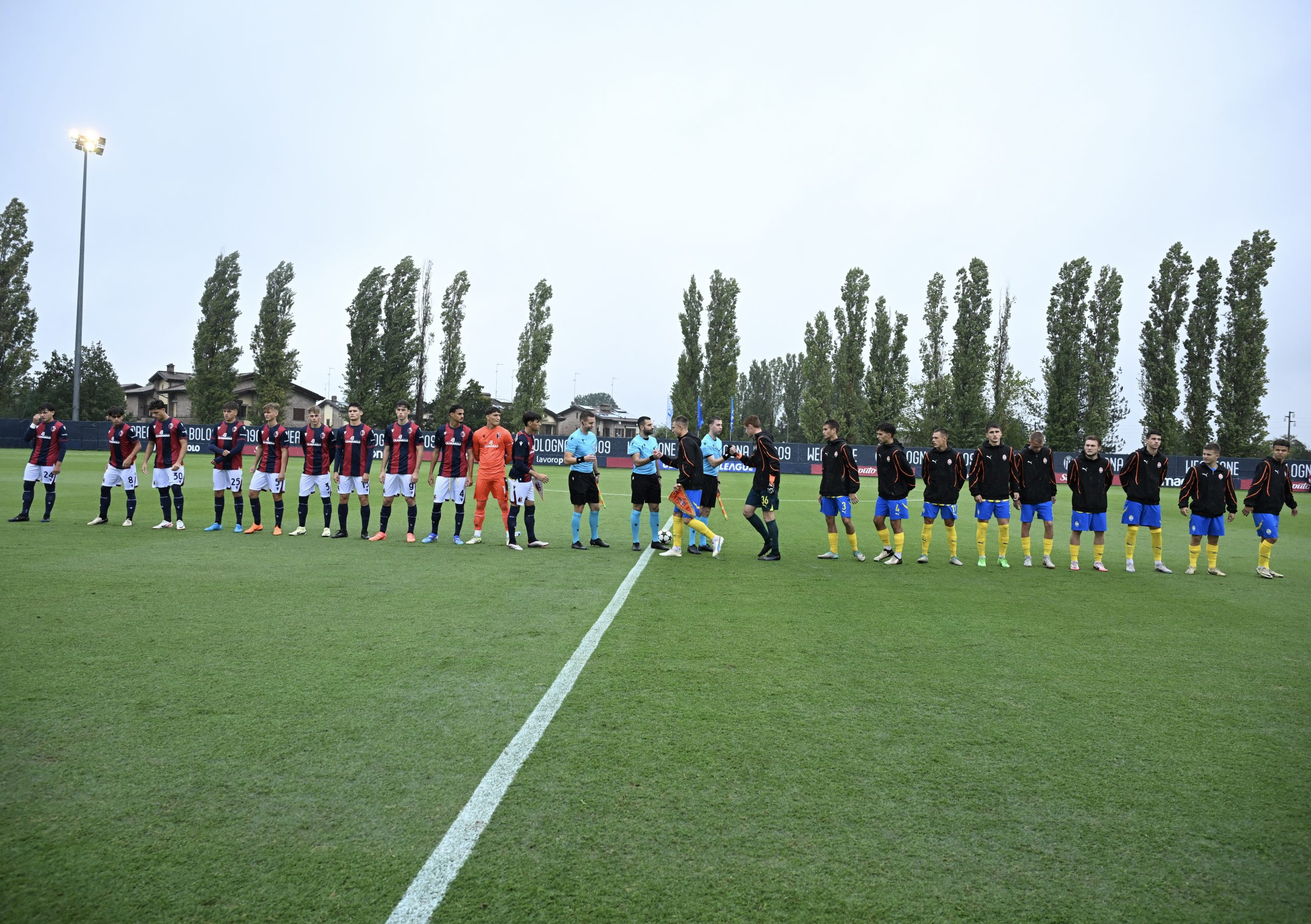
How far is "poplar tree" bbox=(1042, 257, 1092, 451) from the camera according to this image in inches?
1914

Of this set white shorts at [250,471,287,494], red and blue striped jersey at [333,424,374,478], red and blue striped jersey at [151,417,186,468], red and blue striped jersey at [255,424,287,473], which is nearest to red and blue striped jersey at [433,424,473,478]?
red and blue striped jersey at [333,424,374,478]

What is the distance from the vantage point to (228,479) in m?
12.3

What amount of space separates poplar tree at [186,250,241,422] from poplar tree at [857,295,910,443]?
149 ft

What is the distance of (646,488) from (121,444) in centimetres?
863

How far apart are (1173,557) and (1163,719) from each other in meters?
9.85

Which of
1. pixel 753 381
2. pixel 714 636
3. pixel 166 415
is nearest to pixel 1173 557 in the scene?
pixel 714 636

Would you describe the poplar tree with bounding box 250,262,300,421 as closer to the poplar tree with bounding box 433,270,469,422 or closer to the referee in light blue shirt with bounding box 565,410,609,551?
the poplar tree with bounding box 433,270,469,422

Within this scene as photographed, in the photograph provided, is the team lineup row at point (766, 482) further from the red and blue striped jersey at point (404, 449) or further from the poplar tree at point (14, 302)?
the poplar tree at point (14, 302)

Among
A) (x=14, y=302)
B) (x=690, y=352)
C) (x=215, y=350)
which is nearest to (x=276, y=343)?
(x=215, y=350)

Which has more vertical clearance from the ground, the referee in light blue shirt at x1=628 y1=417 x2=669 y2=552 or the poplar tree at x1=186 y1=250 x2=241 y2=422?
the poplar tree at x1=186 y1=250 x2=241 y2=422

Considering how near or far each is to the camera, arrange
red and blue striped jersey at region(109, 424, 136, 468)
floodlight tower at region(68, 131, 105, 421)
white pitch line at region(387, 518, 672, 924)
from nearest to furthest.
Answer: white pitch line at region(387, 518, 672, 924) → red and blue striped jersey at region(109, 424, 136, 468) → floodlight tower at region(68, 131, 105, 421)

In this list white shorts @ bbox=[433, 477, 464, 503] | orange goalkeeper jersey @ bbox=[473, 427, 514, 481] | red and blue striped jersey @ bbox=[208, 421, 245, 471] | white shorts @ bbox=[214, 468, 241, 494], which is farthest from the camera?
white shorts @ bbox=[214, 468, 241, 494]

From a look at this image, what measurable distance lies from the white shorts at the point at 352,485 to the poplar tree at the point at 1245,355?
161 feet

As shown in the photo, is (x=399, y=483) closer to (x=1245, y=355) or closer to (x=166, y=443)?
(x=166, y=443)
